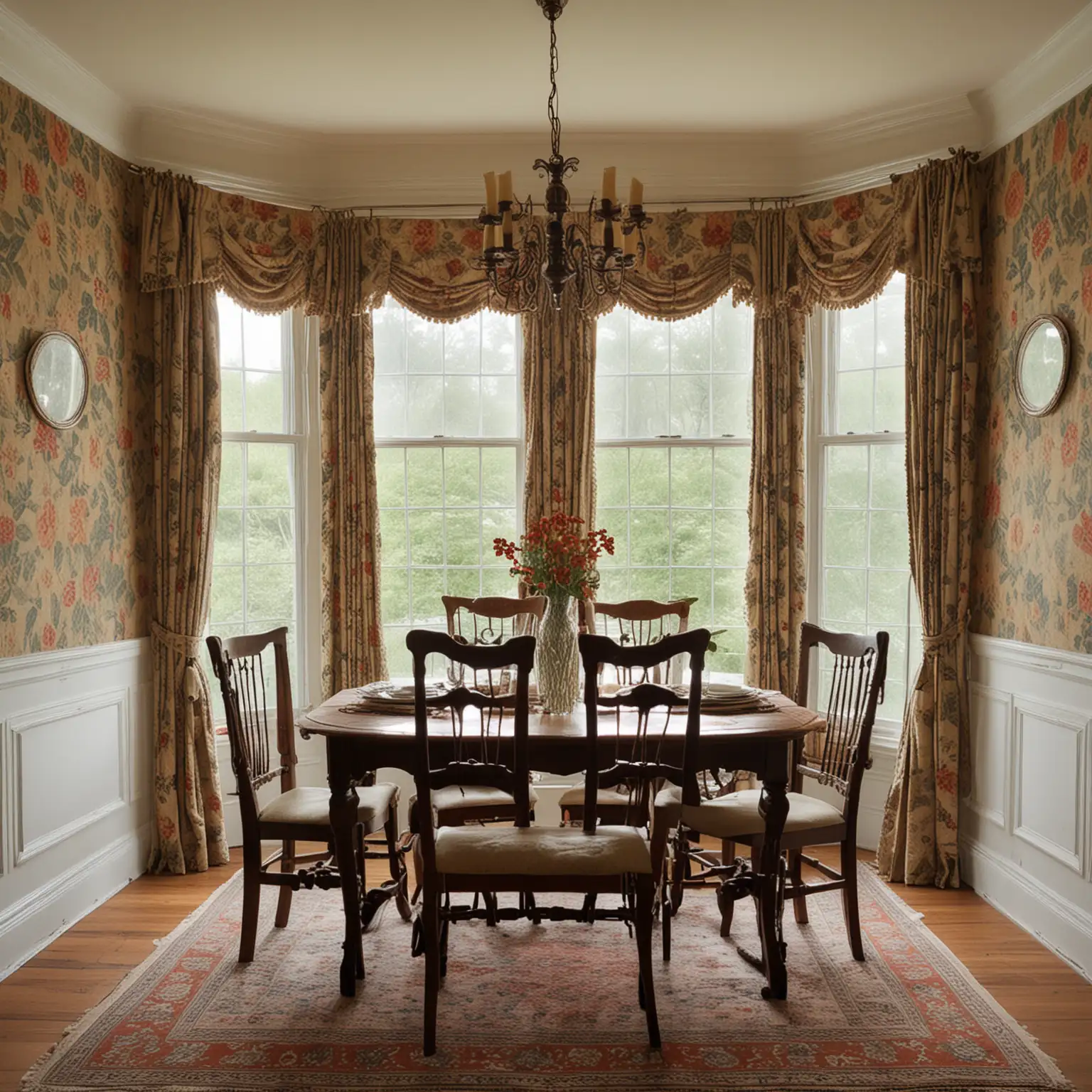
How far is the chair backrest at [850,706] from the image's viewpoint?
3.46 m

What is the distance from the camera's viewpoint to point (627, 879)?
298 centimetres

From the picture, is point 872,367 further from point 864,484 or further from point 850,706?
point 850,706

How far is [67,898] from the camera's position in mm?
3902

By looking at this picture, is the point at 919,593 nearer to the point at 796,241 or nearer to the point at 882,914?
the point at 882,914

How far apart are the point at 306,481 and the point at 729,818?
9.00 feet

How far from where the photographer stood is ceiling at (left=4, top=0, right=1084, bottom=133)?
12.0 feet

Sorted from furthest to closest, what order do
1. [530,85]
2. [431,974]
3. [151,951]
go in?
[530,85], [151,951], [431,974]

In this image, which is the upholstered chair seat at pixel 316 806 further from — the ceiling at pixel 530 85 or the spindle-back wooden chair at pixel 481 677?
the ceiling at pixel 530 85

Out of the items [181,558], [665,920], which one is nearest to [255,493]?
[181,558]

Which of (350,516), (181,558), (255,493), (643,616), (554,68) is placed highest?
(554,68)

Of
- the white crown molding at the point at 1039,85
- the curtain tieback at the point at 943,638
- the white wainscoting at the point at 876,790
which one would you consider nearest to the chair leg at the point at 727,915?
the white wainscoting at the point at 876,790

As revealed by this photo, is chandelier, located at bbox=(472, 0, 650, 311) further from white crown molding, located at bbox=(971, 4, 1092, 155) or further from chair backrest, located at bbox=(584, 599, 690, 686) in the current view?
white crown molding, located at bbox=(971, 4, 1092, 155)

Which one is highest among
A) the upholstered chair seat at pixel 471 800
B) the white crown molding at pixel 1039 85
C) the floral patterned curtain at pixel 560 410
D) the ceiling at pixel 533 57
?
the ceiling at pixel 533 57

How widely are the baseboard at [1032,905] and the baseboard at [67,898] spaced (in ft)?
11.5
